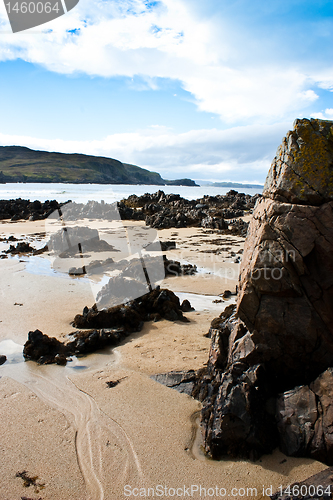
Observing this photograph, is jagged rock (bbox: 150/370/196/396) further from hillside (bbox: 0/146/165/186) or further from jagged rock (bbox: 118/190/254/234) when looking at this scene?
hillside (bbox: 0/146/165/186)

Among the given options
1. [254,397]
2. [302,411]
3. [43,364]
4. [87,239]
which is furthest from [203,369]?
[87,239]

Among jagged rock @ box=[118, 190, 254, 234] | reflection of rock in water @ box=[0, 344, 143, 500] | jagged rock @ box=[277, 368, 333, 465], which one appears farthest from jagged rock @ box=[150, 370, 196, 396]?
jagged rock @ box=[118, 190, 254, 234]

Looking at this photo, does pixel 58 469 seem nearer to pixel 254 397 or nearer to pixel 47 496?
pixel 47 496

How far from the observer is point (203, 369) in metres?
4.88

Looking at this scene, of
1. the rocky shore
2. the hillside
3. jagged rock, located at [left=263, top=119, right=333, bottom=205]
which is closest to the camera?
jagged rock, located at [left=263, top=119, right=333, bottom=205]

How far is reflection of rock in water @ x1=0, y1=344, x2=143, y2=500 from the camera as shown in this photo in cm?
326

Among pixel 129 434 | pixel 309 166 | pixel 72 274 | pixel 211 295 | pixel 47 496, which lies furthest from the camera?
pixel 72 274

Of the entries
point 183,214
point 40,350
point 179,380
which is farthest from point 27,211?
point 179,380

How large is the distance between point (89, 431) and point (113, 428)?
284 millimetres

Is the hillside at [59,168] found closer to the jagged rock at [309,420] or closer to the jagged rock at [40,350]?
the jagged rock at [40,350]

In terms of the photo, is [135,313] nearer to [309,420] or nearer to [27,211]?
[309,420]

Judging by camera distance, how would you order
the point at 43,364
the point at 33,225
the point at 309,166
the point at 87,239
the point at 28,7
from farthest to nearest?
the point at 33,225 → the point at 87,239 → the point at 28,7 → the point at 43,364 → the point at 309,166

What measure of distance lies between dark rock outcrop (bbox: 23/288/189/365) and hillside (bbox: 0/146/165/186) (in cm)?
13796

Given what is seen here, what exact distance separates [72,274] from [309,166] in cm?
931
